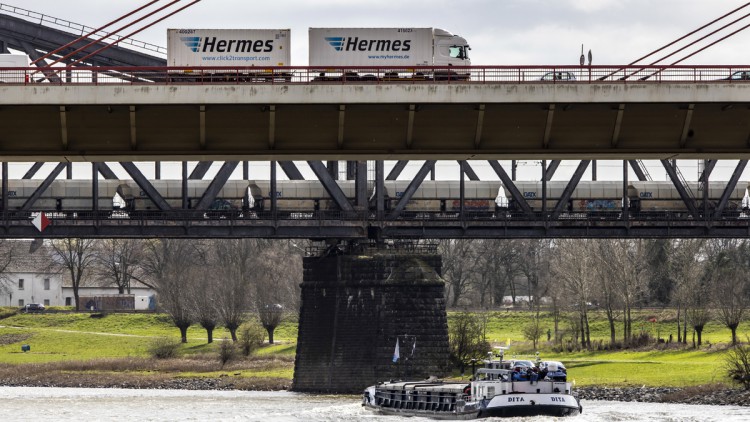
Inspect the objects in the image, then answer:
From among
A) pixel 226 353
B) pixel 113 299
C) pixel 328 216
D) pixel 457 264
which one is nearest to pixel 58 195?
pixel 328 216

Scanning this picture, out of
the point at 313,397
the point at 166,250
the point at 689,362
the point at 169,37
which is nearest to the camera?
the point at 169,37

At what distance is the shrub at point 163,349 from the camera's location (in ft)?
360

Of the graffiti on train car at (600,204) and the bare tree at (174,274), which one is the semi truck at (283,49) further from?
the bare tree at (174,274)

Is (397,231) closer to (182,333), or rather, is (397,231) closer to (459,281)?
(182,333)

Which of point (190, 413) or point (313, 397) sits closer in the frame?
point (190, 413)

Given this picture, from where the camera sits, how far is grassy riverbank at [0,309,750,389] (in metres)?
87.8

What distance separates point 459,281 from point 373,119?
346 feet

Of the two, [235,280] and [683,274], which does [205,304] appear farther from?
[683,274]

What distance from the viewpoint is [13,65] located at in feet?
165

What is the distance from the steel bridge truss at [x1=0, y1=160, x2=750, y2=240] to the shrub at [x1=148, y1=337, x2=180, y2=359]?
2530cm

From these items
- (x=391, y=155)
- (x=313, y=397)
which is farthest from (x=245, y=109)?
(x=313, y=397)

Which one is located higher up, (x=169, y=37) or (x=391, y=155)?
(x=169, y=37)

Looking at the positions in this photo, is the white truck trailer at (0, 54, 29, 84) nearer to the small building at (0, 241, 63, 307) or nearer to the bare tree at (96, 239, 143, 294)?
the bare tree at (96, 239, 143, 294)

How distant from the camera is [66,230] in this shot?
81.4 metres
